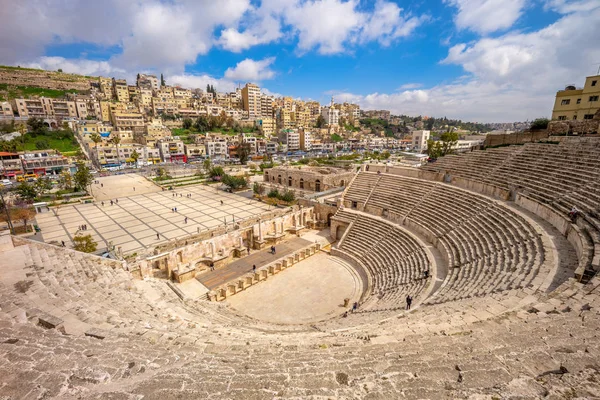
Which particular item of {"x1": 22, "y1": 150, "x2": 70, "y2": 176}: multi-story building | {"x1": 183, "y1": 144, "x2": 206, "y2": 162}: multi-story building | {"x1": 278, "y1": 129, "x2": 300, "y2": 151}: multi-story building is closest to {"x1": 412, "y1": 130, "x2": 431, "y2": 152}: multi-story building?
{"x1": 278, "y1": 129, "x2": 300, "y2": 151}: multi-story building

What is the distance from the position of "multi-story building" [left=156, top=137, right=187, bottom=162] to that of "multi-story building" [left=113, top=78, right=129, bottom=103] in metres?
49.1

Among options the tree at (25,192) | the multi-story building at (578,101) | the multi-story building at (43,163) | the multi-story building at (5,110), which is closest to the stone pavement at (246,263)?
the multi-story building at (578,101)

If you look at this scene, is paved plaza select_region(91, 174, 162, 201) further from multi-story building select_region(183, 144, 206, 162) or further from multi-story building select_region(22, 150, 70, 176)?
multi-story building select_region(183, 144, 206, 162)

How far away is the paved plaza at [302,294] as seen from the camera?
14445mm

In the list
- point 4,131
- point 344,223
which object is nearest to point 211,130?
point 4,131

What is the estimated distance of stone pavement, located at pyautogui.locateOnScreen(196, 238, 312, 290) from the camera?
1809cm

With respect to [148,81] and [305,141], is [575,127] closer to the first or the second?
[305,141]

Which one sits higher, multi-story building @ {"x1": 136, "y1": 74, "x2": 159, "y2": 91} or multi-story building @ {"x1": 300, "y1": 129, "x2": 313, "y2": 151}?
multi-story building @ {"x1": 136, "y1": 74, "x2": 159, "y2": 91}

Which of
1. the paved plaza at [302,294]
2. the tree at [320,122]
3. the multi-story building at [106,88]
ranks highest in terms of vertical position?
the multi-story building at [106,88]

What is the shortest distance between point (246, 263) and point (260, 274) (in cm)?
270

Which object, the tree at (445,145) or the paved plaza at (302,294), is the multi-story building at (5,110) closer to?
the paved plaza at (302,294)

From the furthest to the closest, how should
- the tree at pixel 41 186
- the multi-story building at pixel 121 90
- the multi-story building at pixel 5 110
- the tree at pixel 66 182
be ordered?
the multi-story building at pixel 121 90 < the multi-story building at pixel 5 110 < the tree at pixel 66 182 < the tree at pixel 41 186

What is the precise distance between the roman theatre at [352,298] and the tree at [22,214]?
140 inches

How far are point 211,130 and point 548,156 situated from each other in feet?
297
